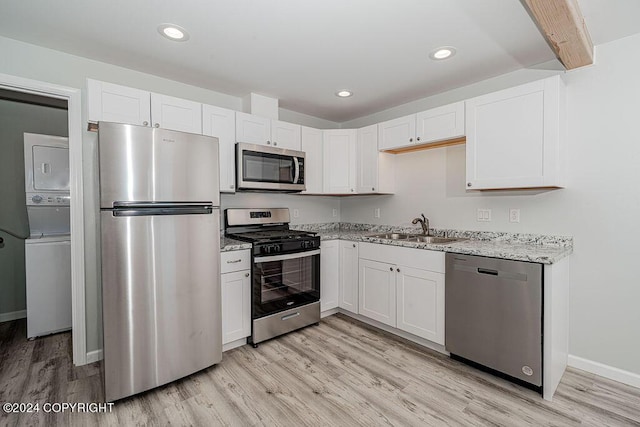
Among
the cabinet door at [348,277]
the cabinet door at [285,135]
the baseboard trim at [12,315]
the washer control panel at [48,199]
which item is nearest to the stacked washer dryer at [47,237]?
the washer control panel at [48,199]

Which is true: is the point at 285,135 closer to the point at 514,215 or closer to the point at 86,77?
the point at 86,77

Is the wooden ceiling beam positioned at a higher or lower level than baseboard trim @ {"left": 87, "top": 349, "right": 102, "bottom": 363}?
higher

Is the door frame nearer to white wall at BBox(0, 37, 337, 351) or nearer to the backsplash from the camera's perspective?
white wall at BBox(0, 37, 337, 351)

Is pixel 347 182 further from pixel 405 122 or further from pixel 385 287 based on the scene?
pixel 385 287

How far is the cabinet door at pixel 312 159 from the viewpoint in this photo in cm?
345

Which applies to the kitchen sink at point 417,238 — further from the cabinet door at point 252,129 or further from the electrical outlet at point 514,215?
the cabinet door at point 252,129

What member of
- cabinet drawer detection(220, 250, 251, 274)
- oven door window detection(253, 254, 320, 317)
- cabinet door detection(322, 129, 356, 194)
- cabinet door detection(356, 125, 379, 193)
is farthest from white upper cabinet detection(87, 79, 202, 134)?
cabinet door detection(356, 125, 379, 193)

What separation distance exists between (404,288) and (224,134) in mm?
2192

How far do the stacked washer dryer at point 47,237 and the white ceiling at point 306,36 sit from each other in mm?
1493

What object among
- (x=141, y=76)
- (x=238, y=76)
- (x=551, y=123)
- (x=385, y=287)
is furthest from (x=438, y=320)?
(x=141, y=76)

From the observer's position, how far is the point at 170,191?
2070mm

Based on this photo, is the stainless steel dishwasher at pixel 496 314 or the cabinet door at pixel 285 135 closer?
the stainless steel dishwasher at pixel 496 314

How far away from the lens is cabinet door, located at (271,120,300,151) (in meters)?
3.17

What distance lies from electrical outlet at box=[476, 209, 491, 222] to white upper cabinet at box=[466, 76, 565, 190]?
408 millimetres
